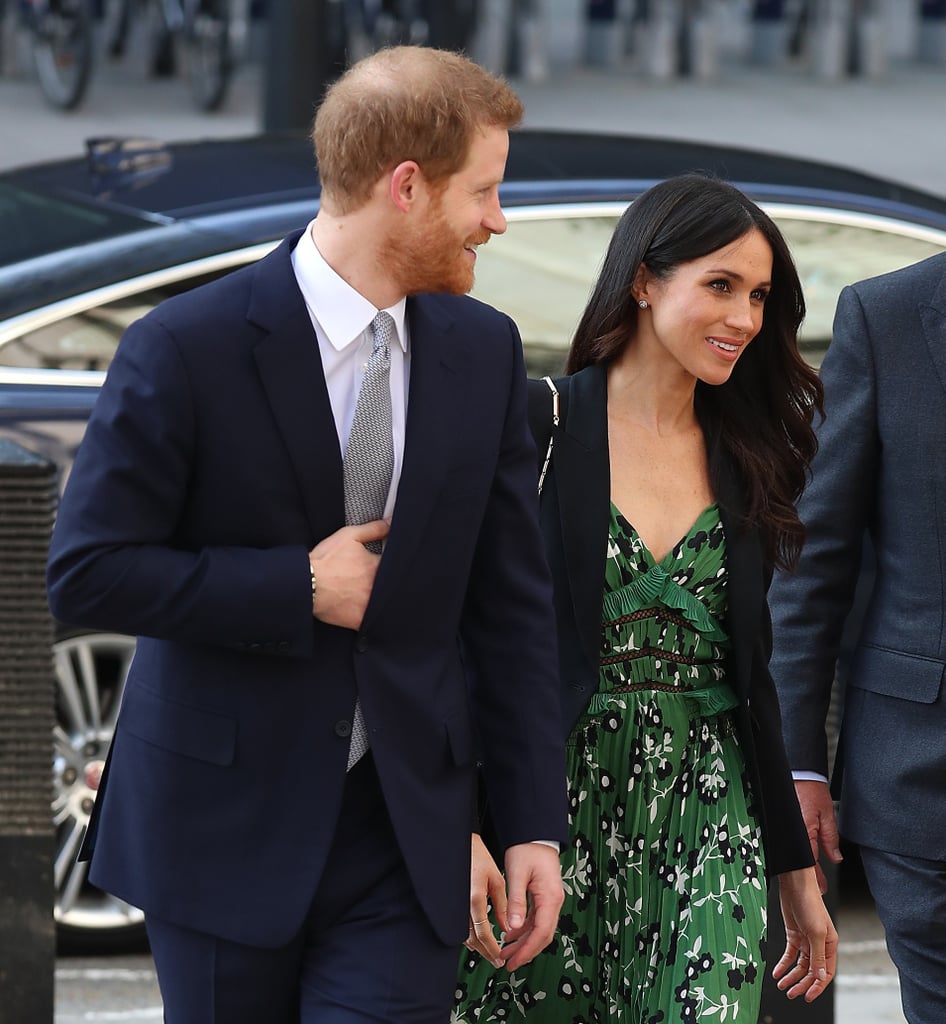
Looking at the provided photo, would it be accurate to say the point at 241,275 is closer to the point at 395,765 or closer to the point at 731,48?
the point at 395,765

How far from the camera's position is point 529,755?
2.84 meters

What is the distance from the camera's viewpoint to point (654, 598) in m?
3.26

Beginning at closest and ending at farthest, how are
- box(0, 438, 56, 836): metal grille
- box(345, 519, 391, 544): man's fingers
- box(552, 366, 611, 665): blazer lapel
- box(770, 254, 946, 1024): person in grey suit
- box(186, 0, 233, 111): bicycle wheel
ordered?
1. box(345, 519, 391, 544): man's fingers
2. box(552, 366, 611, 665): blazer lapel
3. box(770, 254, 946, 1024): person in grey suit
4. box(0, 438, 56, 836): metal grille
5. box(186, 0, 233, 111): bicycle wheel

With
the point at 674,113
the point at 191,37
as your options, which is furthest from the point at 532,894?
the point at 674,113

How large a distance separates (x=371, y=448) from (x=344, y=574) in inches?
6.7

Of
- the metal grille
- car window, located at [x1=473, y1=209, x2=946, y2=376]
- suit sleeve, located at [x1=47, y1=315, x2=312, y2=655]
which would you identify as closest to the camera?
suit sleeve, located at [x1=47, y1=315, x2=312, y2=655]

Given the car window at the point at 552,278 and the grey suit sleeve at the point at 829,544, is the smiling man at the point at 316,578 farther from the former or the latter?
the car window at the point at 552,278

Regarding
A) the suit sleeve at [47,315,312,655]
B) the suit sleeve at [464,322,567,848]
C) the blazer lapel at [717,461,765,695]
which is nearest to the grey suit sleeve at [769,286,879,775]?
the blazer lapel at [717,461,765,695]

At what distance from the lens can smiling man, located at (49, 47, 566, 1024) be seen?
2561 millimetres

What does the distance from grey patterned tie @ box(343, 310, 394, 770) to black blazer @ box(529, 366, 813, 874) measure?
1.95 feet

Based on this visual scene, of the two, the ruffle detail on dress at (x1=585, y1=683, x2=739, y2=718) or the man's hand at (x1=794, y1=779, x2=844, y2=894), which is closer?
the ruffle detail on dress at (x1=585, y1=683, x2=739, y2=718)

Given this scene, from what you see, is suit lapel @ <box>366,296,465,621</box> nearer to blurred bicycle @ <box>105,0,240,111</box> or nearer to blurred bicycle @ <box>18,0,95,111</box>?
blurred bicycle @ <box>18,0,95,111</box>

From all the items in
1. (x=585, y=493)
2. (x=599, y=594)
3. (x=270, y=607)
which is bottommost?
(x=599, y=594)

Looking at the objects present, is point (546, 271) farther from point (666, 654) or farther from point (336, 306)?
point (336, 306)
